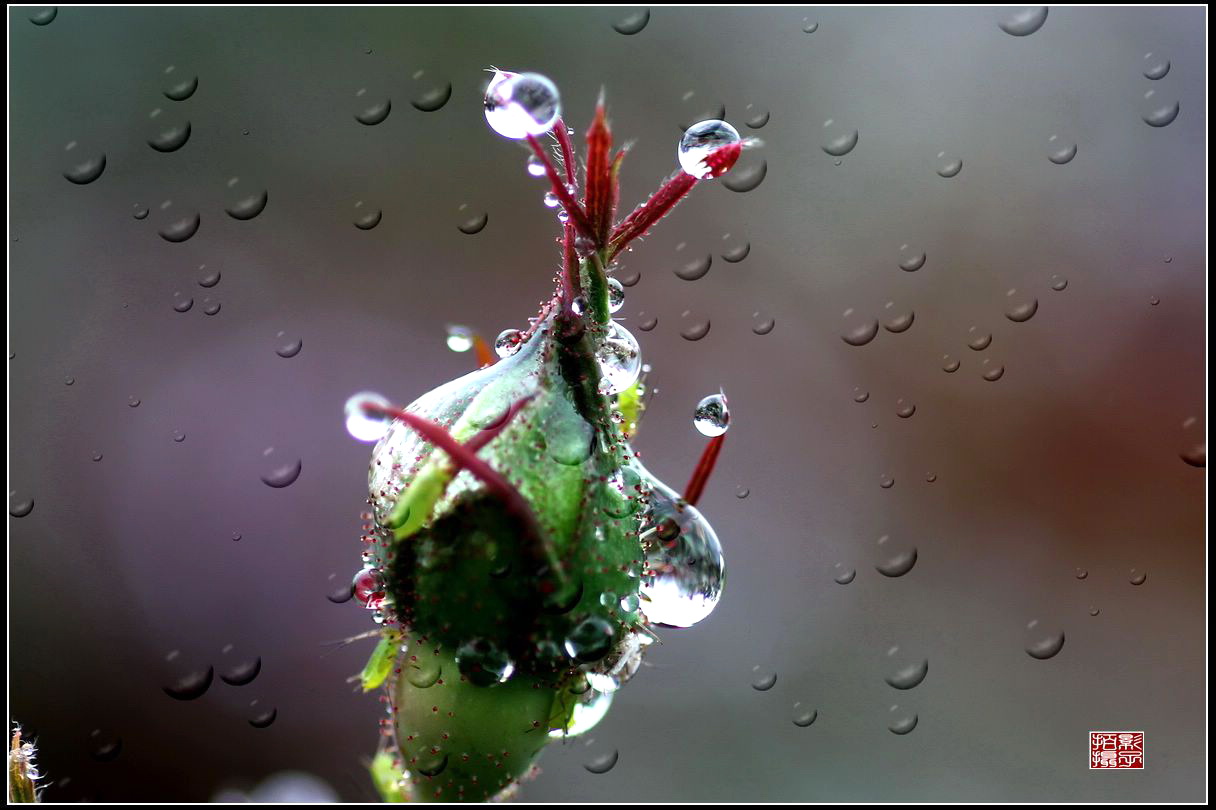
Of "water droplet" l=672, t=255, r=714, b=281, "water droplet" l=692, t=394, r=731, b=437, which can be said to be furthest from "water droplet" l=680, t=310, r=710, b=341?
"water droplet" l=692, t=394, r=731, b=437

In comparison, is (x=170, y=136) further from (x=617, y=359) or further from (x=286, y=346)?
(x=617, y=359)

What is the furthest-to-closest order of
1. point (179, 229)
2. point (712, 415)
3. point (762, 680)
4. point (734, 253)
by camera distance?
point (762, 680)
point (734, 253)
point (179, 229)
point (712, 415)

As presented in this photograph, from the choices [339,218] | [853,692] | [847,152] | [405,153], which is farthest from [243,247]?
[853,692]

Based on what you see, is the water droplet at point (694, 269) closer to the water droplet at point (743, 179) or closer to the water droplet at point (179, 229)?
the water droplet at point (743, 179)

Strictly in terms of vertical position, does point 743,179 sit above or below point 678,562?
above

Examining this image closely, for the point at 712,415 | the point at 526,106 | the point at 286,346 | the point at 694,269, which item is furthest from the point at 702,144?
the point at 286,346

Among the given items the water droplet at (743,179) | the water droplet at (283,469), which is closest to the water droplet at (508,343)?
the water droplet at (743,179)

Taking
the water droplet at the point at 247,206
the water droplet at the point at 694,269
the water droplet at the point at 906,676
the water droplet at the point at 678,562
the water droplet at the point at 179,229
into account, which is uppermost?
the water droplet at the point at 247,206
